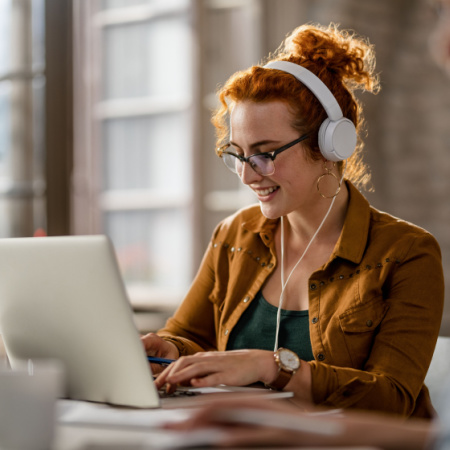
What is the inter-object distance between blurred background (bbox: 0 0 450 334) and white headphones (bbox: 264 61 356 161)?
1345 mm

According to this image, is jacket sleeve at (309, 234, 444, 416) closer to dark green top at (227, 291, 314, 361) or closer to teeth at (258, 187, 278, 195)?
dark green top at (227, 291, 314, 361)

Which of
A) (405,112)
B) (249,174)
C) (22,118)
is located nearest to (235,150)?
(249,174)

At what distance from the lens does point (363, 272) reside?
1.53 meters

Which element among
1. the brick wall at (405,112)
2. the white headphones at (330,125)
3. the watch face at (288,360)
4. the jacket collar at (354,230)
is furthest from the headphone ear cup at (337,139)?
the brick wall at (405,112)

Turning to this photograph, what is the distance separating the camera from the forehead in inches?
63.2

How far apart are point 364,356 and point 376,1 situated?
1.94 meters

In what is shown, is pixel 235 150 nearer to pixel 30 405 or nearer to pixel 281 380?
pixel 281 380

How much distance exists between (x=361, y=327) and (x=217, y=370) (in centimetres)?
46

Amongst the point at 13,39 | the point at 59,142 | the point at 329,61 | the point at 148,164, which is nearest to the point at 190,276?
the point at 148,164

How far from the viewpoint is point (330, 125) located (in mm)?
1596

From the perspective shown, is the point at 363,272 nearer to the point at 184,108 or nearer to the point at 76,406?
the point at 76,406

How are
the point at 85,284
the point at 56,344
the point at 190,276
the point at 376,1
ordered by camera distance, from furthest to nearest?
the point at 190,276 < the point at 376,1 < the point at 56,344 < the point at 85,284

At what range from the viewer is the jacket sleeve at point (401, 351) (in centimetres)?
130

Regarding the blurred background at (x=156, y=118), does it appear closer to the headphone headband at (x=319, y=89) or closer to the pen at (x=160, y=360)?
the headphone headband at (x=319, y=89)
